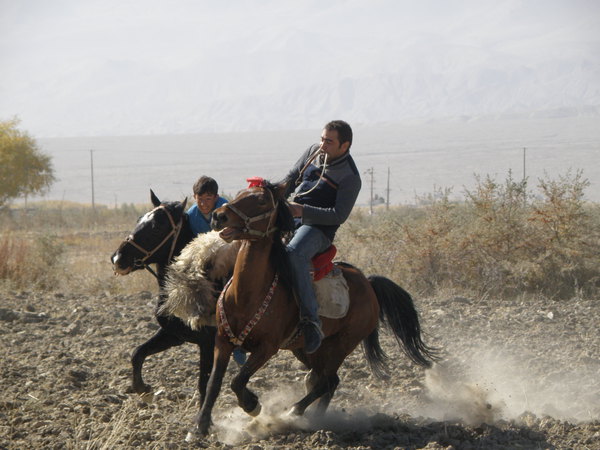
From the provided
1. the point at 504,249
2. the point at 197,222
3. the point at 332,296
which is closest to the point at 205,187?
the point at 197,222

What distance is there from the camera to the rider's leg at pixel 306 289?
19.3 ft

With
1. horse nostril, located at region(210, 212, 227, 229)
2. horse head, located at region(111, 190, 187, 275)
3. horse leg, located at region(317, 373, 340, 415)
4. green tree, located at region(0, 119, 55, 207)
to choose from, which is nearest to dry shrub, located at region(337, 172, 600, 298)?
horse leg, located at region(317, 373, 340, 415)

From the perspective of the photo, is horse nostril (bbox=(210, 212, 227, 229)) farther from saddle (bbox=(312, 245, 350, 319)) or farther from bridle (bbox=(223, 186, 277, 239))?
saddle (bbox=(312, 245, 350, 319))

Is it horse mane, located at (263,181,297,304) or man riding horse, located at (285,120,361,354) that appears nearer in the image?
horse mane, located at (263,181,297,304)

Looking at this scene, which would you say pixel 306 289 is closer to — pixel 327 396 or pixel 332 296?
pixel 332 296

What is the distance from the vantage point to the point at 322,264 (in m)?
6.36

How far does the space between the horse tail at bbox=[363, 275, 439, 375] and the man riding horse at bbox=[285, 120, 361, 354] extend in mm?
1282

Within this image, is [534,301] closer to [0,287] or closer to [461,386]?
[461,386]

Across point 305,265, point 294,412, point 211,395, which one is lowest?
point 294,412

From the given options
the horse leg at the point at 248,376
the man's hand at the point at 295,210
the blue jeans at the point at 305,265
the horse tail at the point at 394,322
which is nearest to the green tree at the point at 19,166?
the horse tail at the point at 394,322

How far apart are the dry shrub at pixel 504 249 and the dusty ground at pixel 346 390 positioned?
1855 millimetres

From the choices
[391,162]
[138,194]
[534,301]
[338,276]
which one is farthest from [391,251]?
[391,162]

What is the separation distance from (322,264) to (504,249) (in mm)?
8134

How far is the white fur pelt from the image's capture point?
5.98 m
